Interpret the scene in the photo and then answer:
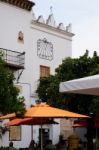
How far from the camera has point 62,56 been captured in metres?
36.5

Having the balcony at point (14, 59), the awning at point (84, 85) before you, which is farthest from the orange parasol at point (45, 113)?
the balcony at point (14, 59)

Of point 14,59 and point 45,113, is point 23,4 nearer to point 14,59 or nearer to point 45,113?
point 14,59

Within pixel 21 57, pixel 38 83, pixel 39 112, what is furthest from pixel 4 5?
pixel 39 112

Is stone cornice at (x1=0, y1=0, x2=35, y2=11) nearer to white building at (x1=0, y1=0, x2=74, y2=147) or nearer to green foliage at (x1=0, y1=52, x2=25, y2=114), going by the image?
white building at (x1=0, y1=0, x2=74, y2=147)

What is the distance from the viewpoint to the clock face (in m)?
34.3

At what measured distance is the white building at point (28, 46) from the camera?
31.4 m

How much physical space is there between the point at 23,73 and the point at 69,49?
575cm

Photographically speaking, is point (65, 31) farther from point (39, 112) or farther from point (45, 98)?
point (39, 112)

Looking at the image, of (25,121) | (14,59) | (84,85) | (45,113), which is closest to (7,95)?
(25,121)

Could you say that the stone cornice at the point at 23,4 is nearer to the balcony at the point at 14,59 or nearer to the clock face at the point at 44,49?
the clock face at the point at 44,49

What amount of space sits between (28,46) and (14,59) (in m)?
2.62

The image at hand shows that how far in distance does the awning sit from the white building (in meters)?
20.6

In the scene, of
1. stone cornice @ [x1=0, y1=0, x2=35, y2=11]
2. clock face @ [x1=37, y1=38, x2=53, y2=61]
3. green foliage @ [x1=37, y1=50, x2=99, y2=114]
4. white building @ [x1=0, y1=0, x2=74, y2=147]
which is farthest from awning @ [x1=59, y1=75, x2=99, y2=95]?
clock face @ [x1=37, y1=38, x2=53, y2=61]

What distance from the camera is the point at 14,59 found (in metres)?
31.1
